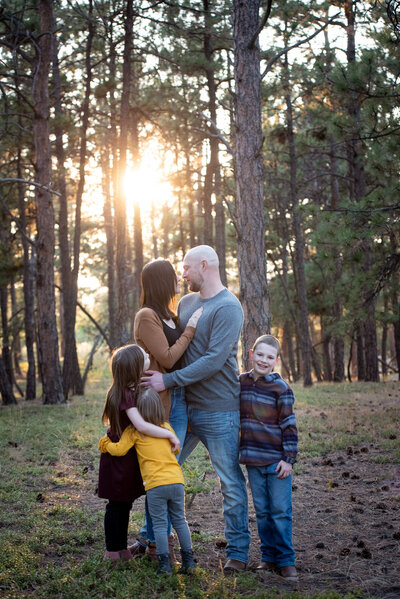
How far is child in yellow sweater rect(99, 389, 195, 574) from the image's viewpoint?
3976 mm

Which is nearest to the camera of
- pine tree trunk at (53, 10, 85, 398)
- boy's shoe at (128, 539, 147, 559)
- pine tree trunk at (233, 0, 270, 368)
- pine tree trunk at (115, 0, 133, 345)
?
boy's shoe at (128, 539, 147, 559)

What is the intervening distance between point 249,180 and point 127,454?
429 centimetres

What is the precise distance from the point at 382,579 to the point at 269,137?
19959 millimetres

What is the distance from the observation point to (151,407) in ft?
13.4

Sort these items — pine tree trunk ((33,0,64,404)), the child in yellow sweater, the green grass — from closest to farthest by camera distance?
the green grass
the child in yellow sweater
pine tree trunk ((33,0,64,404))

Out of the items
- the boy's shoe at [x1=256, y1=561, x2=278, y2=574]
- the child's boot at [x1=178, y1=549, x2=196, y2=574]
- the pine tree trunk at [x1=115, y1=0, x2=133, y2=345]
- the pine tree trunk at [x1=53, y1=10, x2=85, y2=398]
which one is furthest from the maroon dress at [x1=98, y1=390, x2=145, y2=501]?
the pine tree trunk at [x1=53, y1=10, x2=85, y2=398]

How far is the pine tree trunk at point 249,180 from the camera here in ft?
24.4

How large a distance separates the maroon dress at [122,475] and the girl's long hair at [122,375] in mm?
40

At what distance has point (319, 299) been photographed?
2597 centimetres

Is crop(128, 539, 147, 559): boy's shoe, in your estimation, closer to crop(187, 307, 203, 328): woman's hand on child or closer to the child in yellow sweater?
the child in yellow sweater

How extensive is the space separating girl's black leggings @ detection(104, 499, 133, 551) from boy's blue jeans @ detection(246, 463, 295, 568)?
3.10 ft

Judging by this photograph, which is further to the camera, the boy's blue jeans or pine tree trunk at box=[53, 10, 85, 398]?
pine tree trunk at box=[53, 10, 85, 398]

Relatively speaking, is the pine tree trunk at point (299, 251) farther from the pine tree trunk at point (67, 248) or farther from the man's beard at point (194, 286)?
the man's beard at point (194, 286)

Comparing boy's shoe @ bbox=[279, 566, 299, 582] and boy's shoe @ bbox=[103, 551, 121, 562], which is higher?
boy's shoe @ bbox=[103, 551, 121, 562]
